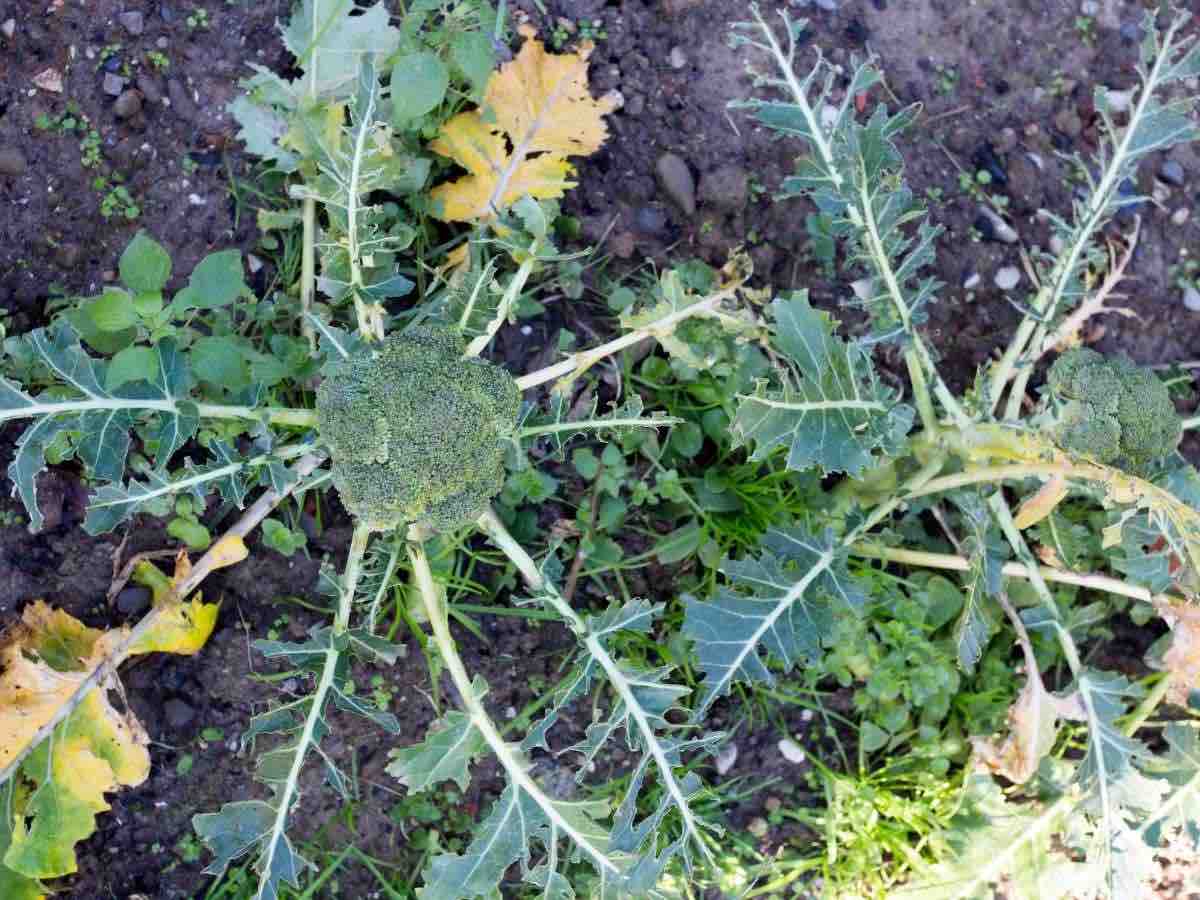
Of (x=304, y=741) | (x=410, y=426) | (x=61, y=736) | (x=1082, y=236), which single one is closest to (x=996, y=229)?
(x=1082, y=236)

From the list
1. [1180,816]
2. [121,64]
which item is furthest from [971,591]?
[121,64]

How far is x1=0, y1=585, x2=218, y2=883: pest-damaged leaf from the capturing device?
7.59ft

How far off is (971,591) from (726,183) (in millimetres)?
1243

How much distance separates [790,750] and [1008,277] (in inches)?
58.5

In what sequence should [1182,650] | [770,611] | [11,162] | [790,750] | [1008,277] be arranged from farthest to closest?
[1008,277] < [790,750] < [1182,650] < [11,162] < [770,611]

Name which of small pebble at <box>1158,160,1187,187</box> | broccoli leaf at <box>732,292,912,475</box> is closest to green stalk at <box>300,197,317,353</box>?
broccoli leaf at <box>732,292,912,475</box>

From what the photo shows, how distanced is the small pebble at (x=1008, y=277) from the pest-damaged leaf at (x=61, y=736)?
7.77 feet

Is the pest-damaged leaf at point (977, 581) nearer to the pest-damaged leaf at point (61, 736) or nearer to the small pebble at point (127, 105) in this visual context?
the pest-damaged leaf at point (61, 736)

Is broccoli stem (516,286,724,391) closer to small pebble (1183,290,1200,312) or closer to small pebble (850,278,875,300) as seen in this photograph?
small pebble (850,278,875,300)

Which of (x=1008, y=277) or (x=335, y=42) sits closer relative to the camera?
(x=335, y=42)

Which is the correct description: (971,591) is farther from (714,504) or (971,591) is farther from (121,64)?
(121,64)

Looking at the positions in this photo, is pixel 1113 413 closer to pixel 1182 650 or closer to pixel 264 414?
pixel 1182 650

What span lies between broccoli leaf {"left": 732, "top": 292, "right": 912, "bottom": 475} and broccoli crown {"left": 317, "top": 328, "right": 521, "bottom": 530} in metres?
0.56

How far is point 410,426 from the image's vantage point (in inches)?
87.7
